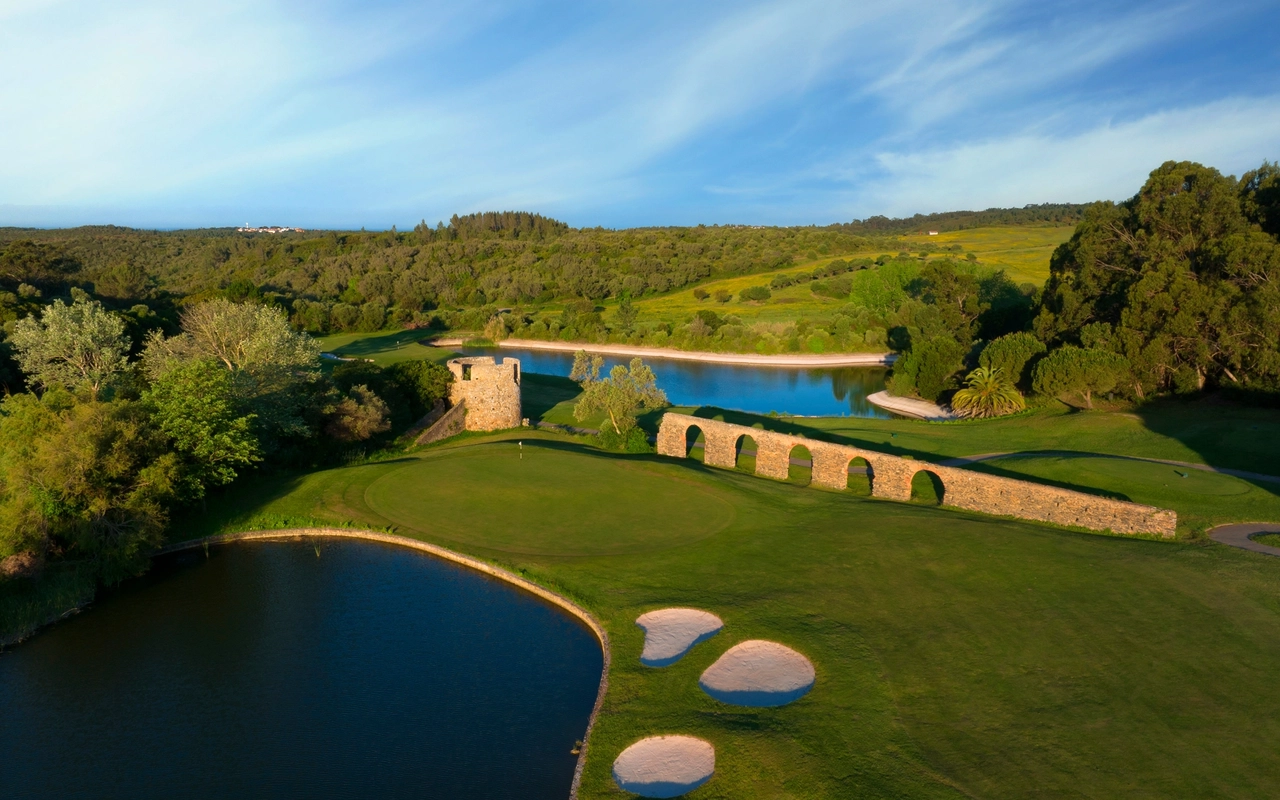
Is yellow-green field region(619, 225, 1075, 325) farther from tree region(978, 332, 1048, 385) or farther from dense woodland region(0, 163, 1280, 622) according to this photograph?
tree region(978, 332, 1048, 385)

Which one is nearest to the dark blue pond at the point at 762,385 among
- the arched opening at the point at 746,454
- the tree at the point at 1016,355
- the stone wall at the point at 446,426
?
the tree at the point at 1016,355

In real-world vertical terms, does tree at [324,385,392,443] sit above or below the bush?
above

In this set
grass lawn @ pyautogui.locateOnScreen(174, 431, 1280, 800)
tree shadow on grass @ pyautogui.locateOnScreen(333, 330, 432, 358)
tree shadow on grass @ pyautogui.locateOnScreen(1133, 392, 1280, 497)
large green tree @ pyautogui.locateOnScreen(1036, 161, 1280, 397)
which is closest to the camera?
grass lawn @ pyautogui.locateOnScreen(174, 431, 1280, 800)

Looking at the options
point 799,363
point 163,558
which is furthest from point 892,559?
point 799,363

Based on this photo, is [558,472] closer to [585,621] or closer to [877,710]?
[585,621]

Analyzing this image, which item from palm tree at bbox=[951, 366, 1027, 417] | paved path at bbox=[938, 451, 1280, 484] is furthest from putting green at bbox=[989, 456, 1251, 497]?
palm tree at bbox=[951, 366, 1027, 417]
